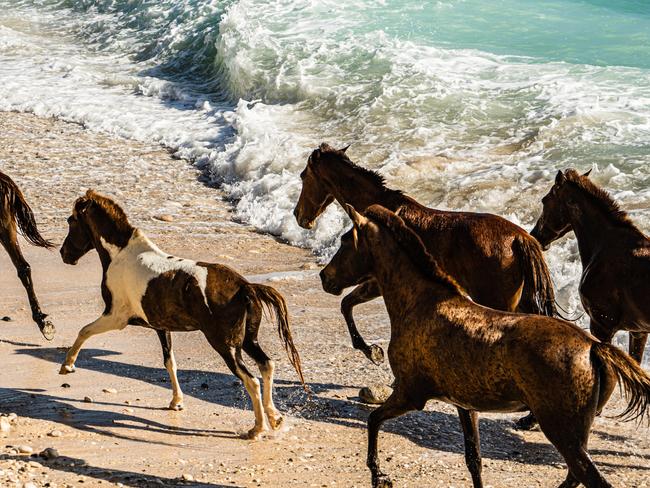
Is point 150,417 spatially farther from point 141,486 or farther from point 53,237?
point 53,237

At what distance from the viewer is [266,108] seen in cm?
1869

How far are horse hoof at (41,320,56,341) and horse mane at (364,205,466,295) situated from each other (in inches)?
145

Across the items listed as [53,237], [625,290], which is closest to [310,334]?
[625,290]

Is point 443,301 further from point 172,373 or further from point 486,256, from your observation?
point 172,373

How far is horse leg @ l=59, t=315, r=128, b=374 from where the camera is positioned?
746cm

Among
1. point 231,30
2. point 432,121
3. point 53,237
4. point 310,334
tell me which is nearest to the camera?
point 310,334

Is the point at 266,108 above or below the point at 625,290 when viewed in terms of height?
below

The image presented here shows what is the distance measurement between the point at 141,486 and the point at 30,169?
10349 millimetres

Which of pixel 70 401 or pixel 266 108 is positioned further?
pixel 266 108

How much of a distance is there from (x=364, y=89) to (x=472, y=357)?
44.3 feet

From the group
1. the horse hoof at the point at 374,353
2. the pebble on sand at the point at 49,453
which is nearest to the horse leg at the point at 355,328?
the horse hoof at the point at 374,353

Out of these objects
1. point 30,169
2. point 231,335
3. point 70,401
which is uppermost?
point 231,335

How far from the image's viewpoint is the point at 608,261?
296 inches

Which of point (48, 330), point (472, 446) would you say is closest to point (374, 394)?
point (472, 446)
